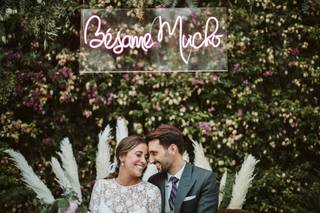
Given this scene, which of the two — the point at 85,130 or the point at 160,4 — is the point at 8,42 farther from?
the point at 160,4

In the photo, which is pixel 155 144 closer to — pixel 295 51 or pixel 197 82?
pixel 197 82

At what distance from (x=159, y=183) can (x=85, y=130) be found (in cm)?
181

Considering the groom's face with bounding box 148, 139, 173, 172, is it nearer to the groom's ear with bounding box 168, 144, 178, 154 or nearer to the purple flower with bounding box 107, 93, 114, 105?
the groom's ear with bounding box 168, 144, 178, 154

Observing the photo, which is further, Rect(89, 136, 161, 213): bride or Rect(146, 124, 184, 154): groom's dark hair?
Rect(146, 124, 184, 154): groom's dark hair

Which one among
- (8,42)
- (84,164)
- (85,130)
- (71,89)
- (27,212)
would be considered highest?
(8,42)

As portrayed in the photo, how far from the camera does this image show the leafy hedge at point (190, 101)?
469 cm

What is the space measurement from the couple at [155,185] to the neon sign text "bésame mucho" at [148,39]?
1747 millimetres

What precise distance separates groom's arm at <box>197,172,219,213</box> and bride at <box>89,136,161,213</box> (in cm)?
26

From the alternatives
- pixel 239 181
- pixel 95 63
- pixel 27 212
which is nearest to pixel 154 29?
pixel 95 63

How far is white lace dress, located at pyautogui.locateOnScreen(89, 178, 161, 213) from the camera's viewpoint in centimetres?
291

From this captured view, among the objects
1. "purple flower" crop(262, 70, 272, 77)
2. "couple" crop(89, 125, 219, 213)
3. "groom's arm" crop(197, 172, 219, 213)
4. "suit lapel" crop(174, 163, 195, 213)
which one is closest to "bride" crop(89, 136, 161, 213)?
"couple" crop(89, 125, 219, 213)

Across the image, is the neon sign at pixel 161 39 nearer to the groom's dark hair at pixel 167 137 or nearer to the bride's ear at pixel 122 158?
the groom's dark hair at pixel 167 137

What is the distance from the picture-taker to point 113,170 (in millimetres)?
3186

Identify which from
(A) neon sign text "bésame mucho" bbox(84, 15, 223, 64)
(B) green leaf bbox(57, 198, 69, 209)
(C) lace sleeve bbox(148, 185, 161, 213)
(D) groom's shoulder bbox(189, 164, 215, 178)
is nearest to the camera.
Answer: (B) green leaf bbox(57, 198, 69, 209)
